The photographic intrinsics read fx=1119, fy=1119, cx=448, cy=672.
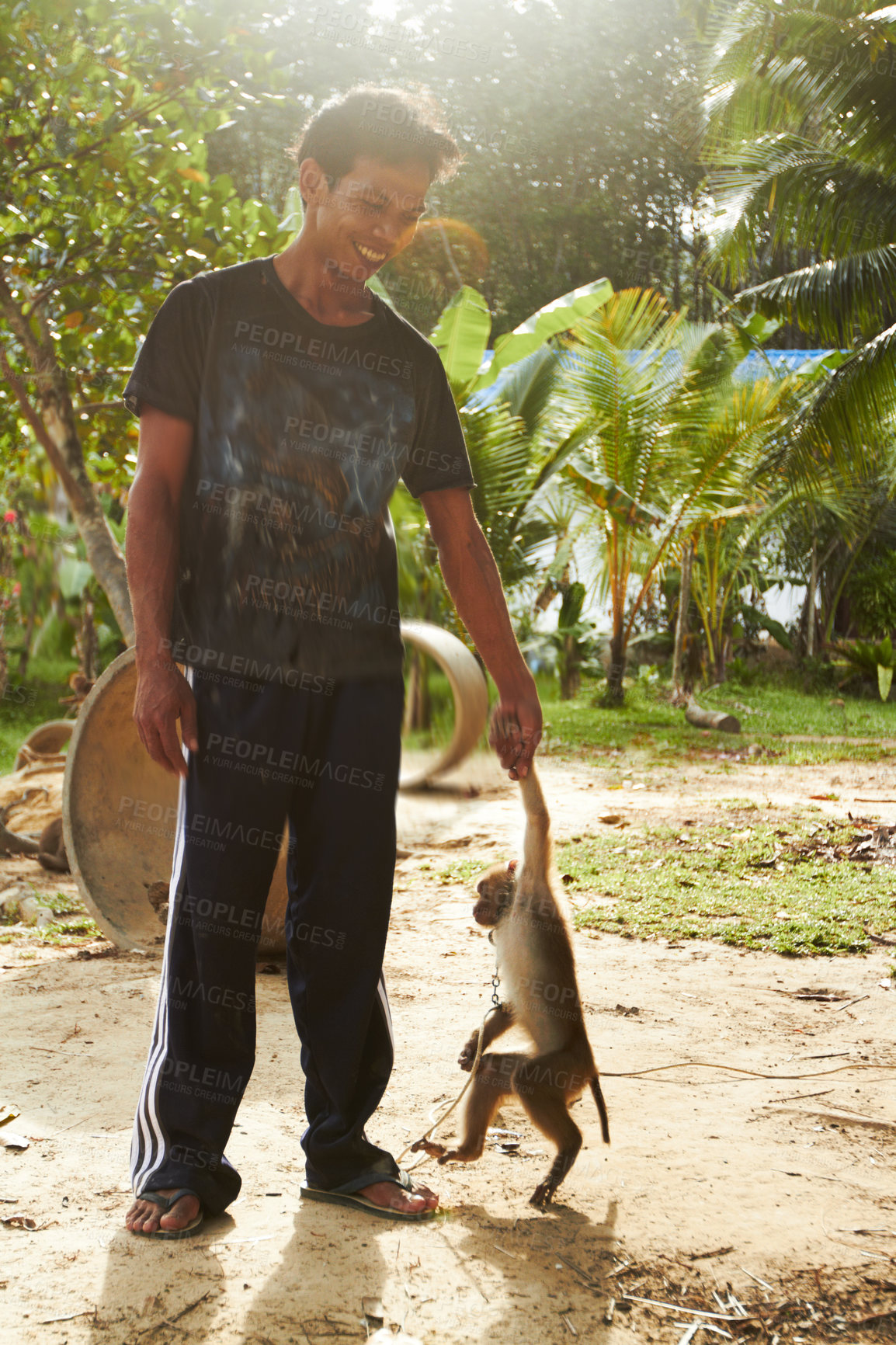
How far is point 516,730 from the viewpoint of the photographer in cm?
260

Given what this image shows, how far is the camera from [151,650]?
2318 millimetres

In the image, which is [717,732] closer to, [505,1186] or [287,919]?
[505,1186]

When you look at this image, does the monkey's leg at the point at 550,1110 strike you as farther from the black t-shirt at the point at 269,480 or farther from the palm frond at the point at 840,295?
the palm frond at the point at 840,295

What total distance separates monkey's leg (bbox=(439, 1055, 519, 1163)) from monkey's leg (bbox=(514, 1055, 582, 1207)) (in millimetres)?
37

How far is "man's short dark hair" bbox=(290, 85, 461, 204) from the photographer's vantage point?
2.37 meters

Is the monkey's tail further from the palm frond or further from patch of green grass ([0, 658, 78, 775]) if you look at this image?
the palm frond

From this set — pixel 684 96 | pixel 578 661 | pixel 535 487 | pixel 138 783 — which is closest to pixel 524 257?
pixel 684 96

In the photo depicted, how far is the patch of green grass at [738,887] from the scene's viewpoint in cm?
524

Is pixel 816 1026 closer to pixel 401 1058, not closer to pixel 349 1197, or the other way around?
pixel 401 1058

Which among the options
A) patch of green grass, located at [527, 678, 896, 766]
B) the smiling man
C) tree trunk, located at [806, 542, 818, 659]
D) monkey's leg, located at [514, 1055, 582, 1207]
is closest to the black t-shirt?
the smiling man

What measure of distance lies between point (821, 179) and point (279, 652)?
1047cm

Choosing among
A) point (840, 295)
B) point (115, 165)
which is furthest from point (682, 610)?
point (115, 165)

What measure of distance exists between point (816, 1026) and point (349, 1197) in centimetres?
214

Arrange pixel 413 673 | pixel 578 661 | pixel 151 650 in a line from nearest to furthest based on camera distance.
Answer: pixel 151 650
pixel 413 673
pixel 578 661
